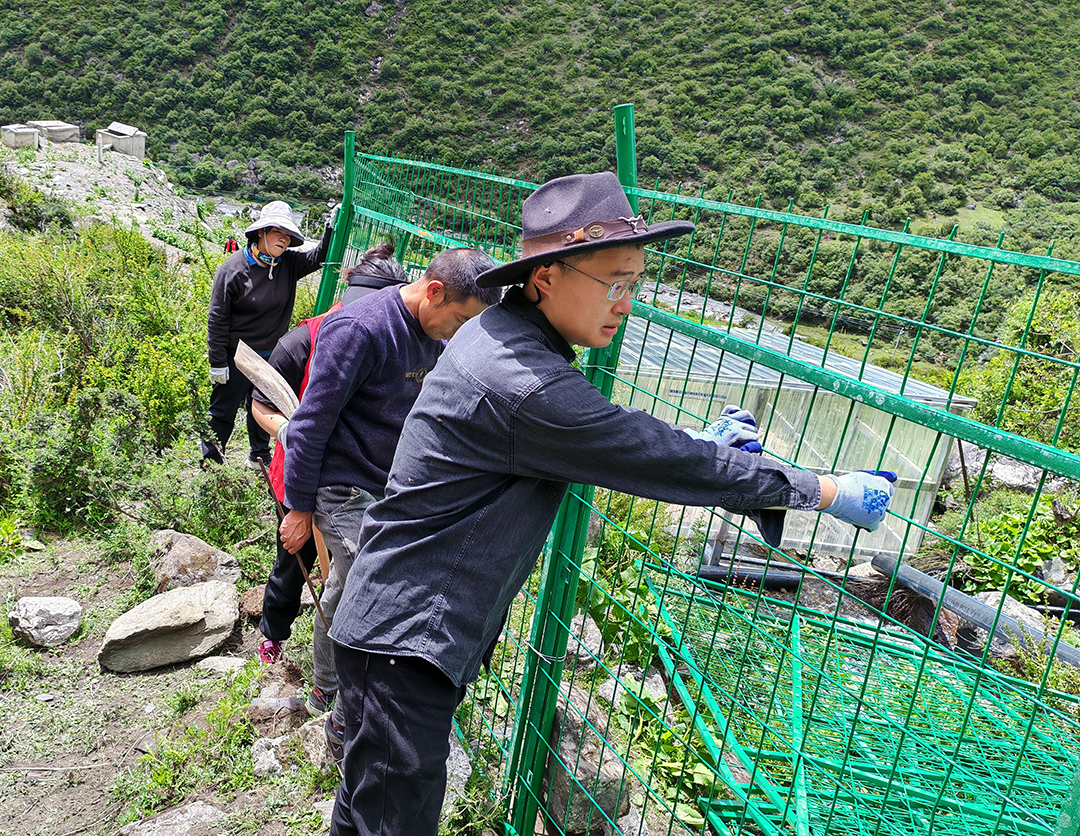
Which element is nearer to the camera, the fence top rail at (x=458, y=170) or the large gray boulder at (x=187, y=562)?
the fence top rail at (x=458, y=170)

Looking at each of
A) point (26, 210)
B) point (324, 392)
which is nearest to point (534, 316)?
point (324, 392)

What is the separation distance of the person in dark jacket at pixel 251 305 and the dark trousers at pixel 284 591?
210 cm

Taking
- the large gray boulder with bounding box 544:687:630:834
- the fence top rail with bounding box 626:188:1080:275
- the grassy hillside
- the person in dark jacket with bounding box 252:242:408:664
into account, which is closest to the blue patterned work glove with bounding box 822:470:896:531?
the fence top rail with bounding box 626:188:1080:275

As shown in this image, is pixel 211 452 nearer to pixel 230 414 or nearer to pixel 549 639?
pixel 230 414

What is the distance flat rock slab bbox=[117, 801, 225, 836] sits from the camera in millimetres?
2275

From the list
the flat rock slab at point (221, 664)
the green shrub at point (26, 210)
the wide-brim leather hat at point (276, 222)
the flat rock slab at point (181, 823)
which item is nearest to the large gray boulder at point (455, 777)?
the flat rock slab at point (181, 823)

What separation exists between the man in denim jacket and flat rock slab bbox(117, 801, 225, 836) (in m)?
0.97

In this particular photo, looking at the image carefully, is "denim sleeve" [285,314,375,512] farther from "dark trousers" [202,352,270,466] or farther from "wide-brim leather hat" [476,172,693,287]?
"dark trousers" [202,352,270,466]

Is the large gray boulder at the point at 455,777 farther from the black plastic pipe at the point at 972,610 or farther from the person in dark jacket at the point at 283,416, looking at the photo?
the black plastic pipe at the point at 972,610

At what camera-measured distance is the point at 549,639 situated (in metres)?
2.19

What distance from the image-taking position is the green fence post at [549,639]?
2029 mm

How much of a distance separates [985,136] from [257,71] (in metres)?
60.0

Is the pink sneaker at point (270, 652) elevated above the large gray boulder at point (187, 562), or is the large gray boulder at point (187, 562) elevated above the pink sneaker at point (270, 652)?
the pink sneaker at point (270, 652)

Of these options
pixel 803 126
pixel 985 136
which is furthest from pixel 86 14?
pixel 985 136
